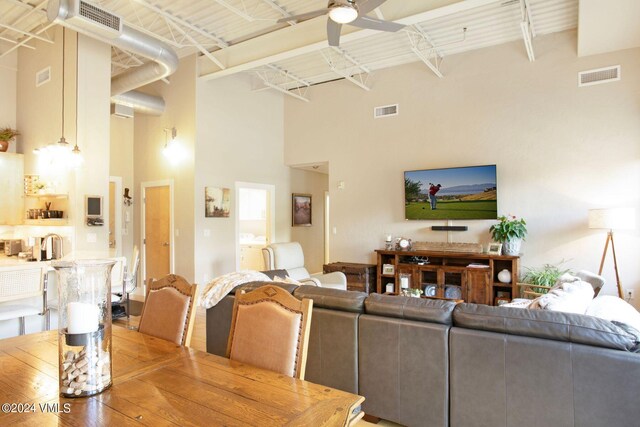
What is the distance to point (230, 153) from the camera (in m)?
7.25

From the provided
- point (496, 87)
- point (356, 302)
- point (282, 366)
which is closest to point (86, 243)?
point (356, 302)

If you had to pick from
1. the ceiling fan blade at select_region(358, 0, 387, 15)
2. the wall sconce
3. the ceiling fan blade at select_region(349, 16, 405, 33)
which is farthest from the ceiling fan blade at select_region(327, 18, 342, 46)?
the wall sconce

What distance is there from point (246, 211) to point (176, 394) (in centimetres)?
858

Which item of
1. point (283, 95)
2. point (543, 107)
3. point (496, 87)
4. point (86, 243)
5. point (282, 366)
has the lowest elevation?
point (282, 366)

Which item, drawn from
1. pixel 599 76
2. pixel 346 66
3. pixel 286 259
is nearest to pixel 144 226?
pixel 286 259

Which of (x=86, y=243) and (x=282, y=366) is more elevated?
(x=86, y=243)

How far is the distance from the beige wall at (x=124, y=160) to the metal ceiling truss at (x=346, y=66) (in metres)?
4.03

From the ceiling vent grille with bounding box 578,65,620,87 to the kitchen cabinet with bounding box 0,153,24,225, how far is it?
8.14 metres

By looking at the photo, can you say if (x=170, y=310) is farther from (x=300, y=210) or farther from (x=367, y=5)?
(x=300, y=210)

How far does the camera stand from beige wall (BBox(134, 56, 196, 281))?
667 cm

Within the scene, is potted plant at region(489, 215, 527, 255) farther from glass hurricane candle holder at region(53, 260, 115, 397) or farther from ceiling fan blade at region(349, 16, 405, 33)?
glass hurricane candle holder at region(53, 260, 115, 397)

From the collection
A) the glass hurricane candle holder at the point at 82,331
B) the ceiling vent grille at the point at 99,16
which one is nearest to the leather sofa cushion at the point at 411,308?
the glass hurricane candle holder at the point at 82,331

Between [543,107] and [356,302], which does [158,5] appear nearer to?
[356,302]

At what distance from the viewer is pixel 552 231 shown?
18.7 ft
